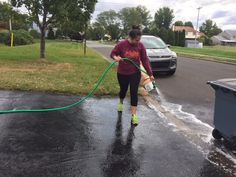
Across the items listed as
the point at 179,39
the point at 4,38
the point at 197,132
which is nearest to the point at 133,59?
the point at 197,132

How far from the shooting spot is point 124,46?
6.43 meters

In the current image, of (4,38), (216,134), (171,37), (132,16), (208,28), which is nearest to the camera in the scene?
(216,134)

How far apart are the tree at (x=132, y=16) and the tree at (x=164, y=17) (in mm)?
4835

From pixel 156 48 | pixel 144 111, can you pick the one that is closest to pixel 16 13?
pixel 156 48

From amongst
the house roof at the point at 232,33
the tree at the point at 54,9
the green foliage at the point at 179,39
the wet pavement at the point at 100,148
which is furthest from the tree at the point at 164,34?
the house roof at the point at 232,33

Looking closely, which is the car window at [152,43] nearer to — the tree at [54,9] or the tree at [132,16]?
the tree at [54,9]

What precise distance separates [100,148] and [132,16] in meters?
104

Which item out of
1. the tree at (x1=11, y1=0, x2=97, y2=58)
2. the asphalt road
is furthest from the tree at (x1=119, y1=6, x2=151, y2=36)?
the asphalt road

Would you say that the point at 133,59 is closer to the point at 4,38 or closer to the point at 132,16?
the point at 4,38

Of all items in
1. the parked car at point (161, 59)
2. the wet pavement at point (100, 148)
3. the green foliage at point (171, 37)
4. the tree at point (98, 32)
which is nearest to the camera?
the wet pavement at point (100, 148)

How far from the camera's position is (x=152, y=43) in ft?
50.8

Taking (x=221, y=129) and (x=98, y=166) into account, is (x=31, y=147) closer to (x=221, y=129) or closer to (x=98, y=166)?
(x=98, y=166)

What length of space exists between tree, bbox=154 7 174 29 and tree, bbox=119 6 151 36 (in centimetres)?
483

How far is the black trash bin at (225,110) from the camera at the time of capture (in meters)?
5.11
